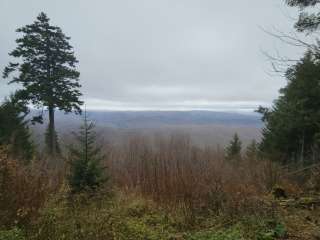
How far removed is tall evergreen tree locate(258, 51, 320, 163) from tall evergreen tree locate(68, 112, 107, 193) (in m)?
11.8

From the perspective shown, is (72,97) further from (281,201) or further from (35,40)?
(281,201)

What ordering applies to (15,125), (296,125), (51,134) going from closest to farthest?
(15,125) → (296,125) → (51,134)

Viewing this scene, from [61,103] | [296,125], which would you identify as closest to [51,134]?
[61,103]

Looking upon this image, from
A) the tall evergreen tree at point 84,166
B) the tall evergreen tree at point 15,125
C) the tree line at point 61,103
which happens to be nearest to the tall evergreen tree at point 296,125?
the tree line at point 61,103

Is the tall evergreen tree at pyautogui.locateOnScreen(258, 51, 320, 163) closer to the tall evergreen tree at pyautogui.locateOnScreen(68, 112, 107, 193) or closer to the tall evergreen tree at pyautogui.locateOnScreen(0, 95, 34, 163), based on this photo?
the tall evergreen tree at pyautogui.locateOnScreen(68, 112, 107, 193)

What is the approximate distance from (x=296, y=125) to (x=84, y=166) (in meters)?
14.9

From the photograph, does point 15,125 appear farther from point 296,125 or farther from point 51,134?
point 296,125

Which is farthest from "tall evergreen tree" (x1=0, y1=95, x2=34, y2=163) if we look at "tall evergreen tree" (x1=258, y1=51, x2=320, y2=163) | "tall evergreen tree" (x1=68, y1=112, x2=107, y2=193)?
"tall evergreen tree" (x1=258, y1=51, x2=320, y2=163)

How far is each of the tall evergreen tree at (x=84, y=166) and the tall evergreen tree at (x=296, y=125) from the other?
1184 centimetres

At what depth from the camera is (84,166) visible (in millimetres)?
10820

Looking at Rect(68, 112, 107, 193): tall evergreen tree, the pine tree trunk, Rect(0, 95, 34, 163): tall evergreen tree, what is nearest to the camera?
Rect(68, 112, 107, 193): tall evergreen tree

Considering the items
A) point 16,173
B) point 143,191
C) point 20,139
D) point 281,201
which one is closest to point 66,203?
point 143,191

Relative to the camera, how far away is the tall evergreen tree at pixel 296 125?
20.0 metres

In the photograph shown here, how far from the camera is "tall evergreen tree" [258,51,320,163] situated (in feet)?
65.5
